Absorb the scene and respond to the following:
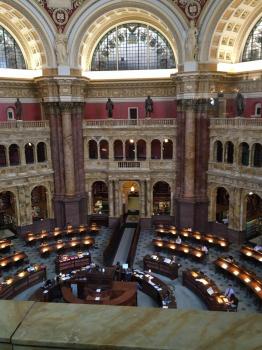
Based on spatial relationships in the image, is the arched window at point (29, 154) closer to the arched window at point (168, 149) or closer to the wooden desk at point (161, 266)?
the arched window at point (168, 149)

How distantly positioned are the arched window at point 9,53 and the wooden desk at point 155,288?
22.8m

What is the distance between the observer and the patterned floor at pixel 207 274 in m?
19.7

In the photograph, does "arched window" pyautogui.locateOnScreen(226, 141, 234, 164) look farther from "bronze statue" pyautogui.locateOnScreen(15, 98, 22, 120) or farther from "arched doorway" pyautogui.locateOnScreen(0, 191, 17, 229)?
"arched doorway" pyautogui.locateOnScreen(0, 191, 17, 229)

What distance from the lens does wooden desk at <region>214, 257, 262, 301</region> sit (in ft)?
63.8

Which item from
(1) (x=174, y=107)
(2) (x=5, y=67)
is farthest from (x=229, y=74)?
(2) (x=5, y=67)

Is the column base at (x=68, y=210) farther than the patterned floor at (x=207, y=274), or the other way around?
the column base at (x=68, y=210)

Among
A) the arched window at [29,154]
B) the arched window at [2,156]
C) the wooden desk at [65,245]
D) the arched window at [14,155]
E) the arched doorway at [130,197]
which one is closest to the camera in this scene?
the wooden desk at [65,245]

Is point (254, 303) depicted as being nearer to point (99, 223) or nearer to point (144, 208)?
point (144, 208)

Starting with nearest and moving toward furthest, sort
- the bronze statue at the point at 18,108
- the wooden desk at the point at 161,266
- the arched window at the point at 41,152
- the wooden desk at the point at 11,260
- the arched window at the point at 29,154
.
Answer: the wooden desk at the point at 161,266, the wooden desk at the point at 11,260, the bronze statue at the point at 18,108, the arched window at the point at 29,154, the arched window at the point at 41,152

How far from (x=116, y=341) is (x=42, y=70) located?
101 ft

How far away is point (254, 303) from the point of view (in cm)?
1958

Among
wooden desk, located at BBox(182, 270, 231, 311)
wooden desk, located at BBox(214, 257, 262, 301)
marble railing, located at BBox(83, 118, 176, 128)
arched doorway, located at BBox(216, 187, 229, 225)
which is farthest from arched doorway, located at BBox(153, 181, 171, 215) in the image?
wooden desk, located at BBox(182, 270, 231, 311)

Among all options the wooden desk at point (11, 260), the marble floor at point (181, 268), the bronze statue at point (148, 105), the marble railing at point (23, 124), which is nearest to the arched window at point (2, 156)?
the marble railing at point (23, 124)

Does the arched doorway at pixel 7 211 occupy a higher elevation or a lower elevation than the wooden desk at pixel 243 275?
higher
